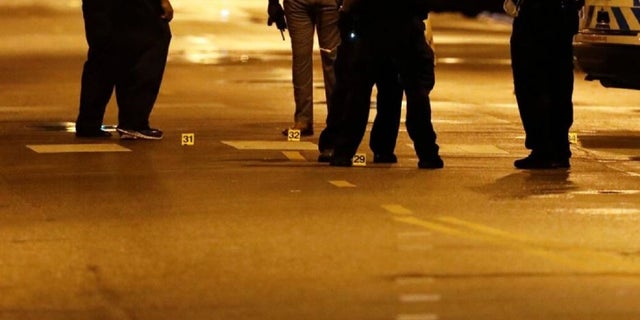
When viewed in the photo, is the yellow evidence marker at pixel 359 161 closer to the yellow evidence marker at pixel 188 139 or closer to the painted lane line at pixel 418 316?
the yellow evidence marker at pixel 188 139

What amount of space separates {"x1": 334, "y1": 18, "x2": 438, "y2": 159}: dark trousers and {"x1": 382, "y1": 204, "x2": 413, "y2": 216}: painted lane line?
6.30 feet

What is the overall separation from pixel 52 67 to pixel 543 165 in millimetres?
11654

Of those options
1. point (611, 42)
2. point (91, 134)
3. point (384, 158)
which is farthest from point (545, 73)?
point (91, 134)

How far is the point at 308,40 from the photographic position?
14.3 m

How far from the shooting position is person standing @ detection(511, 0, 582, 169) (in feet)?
40.1

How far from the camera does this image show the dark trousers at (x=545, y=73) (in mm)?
12242

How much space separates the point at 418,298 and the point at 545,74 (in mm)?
5224

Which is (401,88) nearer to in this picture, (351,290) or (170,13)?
(170,13)

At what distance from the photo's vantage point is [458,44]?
29.5 meters

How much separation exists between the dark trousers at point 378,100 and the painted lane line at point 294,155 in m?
0.26

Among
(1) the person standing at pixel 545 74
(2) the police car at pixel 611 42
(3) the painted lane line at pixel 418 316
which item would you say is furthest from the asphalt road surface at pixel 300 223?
(2) the police car at pixel 611 42

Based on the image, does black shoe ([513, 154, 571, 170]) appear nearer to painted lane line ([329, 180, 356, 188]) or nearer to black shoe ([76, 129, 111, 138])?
painted lane line ([329, 180, 356, 188])

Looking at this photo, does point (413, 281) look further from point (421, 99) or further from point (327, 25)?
point (327, 25)

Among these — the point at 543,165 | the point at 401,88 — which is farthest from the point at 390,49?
the point at 543,165
